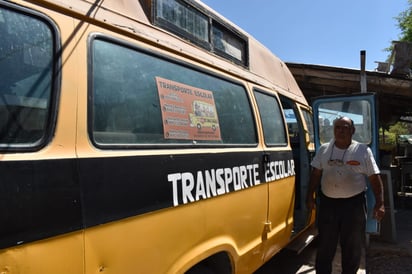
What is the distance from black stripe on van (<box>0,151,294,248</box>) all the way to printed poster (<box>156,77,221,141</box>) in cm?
17

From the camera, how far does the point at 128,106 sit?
2.04m

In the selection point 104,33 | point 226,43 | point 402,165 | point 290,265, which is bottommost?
point 290,265

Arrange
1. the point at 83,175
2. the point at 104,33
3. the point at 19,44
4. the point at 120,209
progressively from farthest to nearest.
A: the point at 104,33
the point at 120,209
the point at 83,175
the point at 19,44

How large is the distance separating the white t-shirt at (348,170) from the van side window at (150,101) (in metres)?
1.50

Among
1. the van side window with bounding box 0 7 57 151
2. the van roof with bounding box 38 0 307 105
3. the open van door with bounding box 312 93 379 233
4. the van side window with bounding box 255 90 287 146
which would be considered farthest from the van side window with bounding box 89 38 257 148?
the open van door with bounding box 312 93 379 233

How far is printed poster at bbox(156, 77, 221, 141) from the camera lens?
2.30 metres

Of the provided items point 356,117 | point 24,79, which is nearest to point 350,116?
point 356,117

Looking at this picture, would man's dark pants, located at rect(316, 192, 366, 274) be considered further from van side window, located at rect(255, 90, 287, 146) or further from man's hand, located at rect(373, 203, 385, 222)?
van side window, located at rect(255, 90, 287, 146)

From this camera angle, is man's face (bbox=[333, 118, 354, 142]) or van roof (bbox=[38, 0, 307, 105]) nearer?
van roof (bbox=[38, 0, 307, 105])

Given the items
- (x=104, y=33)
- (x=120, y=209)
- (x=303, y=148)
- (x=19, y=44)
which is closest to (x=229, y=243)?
(x=120, y=209)

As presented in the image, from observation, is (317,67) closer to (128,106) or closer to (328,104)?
(328,104)

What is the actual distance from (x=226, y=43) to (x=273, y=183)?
1.25 metres

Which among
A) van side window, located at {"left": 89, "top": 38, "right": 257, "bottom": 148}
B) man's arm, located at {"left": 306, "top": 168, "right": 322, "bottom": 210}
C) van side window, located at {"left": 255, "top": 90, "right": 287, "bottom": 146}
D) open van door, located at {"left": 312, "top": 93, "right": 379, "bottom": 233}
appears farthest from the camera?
open van door, located at {"left": 312, "top": 93, "right": 379, "bottom": 233}

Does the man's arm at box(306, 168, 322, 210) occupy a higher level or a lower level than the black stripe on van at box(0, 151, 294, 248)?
lower
